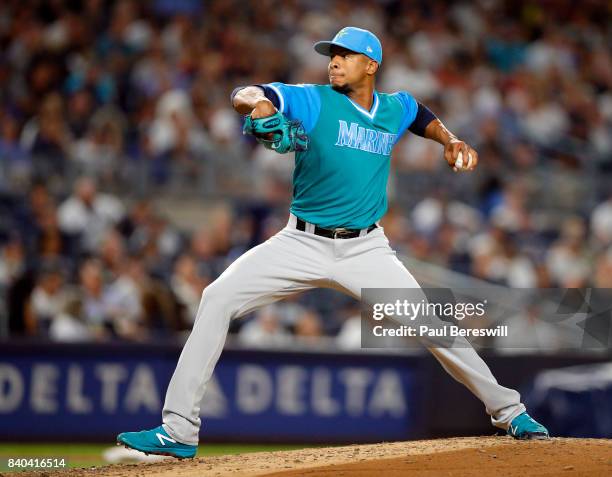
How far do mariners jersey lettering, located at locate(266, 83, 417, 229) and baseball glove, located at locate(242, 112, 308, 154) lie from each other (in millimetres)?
239

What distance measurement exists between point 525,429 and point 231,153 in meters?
7.16

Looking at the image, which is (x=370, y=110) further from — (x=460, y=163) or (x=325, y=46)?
(x=460, y=163)

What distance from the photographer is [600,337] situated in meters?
10.4

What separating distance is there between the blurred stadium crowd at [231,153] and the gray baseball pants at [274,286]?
16.8ft

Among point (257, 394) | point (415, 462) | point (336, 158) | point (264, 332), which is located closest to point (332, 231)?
point (336, 158)

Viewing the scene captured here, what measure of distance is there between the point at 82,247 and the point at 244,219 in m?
1.65

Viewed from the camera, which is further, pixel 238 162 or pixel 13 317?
pixel 238 162

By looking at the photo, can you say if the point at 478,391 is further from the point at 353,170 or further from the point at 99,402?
the point at 99,402

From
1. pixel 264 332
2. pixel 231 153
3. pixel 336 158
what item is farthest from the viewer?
pixel 231 153

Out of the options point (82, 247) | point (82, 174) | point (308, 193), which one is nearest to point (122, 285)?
point (82, 247)

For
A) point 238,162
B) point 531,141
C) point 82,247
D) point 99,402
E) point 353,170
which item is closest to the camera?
point 353,170

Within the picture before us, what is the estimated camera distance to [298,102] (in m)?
5.41

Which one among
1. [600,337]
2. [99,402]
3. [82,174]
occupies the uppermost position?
[82,174]

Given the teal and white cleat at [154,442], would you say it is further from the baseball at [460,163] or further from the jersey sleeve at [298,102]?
the baseball at [460,163]
